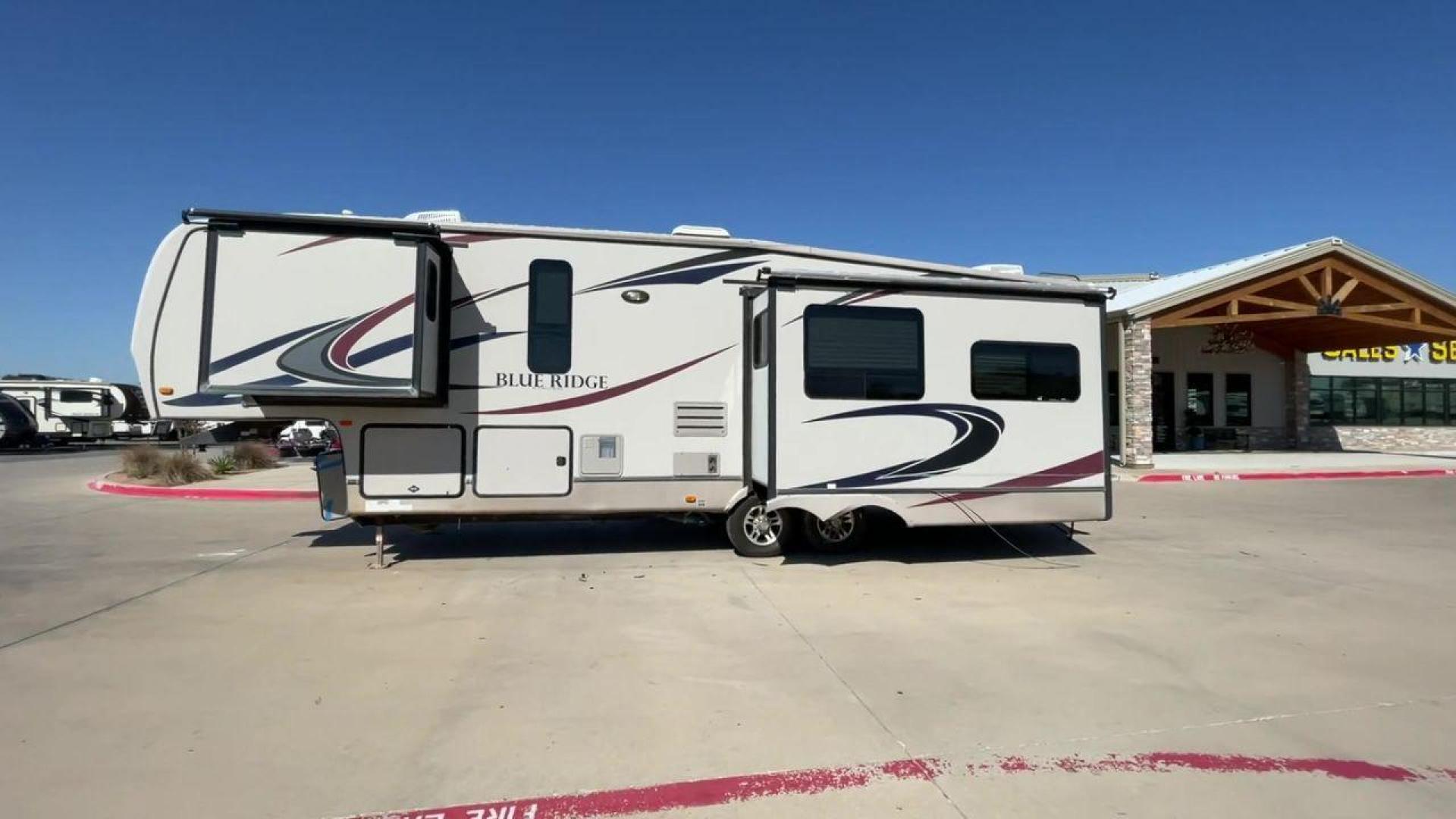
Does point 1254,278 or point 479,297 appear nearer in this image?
point 479,297

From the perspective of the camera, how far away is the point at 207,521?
10.3 meters

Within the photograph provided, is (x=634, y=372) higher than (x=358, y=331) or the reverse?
the reverse

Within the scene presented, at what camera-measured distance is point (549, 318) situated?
7.40 meters

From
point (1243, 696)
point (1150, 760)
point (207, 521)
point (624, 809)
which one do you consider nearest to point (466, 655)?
point (624, 809)

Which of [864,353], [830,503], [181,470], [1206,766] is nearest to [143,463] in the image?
[181,470]

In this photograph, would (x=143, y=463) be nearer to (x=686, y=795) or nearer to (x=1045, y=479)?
(x=686, y=795)

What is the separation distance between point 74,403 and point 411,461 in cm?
3819

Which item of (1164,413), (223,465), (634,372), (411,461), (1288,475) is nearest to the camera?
(411,461)

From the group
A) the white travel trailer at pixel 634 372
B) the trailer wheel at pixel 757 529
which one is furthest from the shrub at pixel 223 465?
the trailer wheel at pixel 757 529

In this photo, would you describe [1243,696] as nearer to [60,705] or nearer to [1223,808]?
[1223,808]

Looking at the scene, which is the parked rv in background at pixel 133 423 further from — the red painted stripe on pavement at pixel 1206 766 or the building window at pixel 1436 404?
the building window at pixel 1436 404

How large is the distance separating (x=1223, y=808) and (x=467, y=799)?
10.1ft

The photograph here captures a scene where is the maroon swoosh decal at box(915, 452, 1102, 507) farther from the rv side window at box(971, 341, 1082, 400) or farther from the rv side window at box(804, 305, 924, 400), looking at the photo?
the rv side window at box(804, 305, 924, 400)

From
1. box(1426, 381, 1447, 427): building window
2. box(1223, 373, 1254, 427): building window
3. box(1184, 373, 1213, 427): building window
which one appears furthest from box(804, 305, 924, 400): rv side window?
box(1426, 381, 1447, 427): building window
